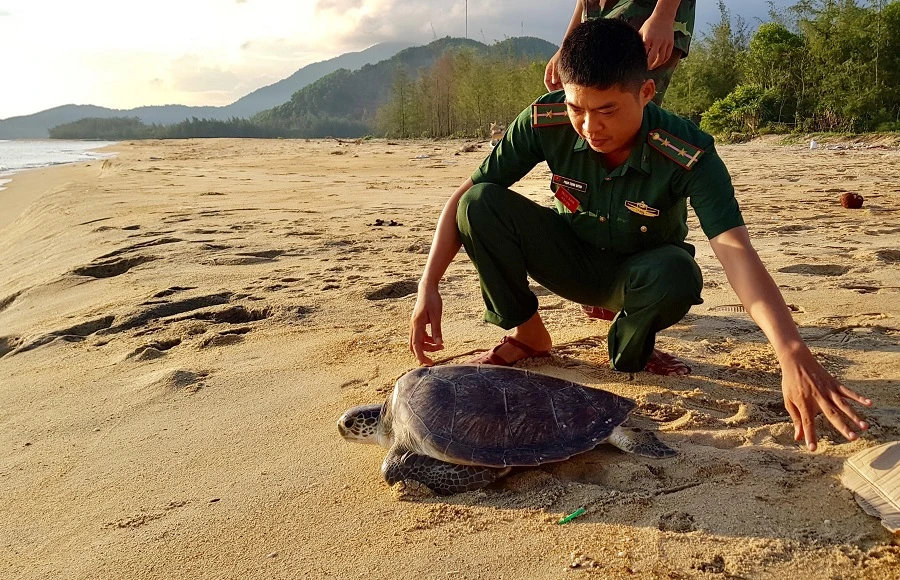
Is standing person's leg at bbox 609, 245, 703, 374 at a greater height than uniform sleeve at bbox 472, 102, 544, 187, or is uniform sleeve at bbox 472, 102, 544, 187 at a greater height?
uniform sleeve at bbox 472, 102, 544, 187

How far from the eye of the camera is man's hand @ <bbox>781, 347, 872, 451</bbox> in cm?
150

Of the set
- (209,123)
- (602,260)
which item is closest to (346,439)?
(602,260)

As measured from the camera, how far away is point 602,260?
262cm

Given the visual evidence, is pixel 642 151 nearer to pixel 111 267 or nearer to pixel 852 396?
pixel 852 396

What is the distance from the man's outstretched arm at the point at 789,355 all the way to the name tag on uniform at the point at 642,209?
1.21 feet

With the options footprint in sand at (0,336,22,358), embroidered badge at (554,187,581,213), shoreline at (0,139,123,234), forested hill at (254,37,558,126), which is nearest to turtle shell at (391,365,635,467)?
embroidered badge at (554,187,581,213)

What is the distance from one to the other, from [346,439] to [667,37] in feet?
6.59

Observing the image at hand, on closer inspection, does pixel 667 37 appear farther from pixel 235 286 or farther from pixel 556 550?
pixel 235 286

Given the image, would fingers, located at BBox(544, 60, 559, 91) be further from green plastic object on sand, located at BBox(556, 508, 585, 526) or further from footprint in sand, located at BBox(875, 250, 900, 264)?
footprint in sand, located at BBox(875, 250, 900, 264)

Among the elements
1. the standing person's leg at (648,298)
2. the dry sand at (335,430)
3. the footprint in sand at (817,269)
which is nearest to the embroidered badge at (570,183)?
the standing person's leg at (648,298)

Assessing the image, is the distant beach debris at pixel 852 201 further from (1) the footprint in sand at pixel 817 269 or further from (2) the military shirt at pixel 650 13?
(2) the military shirt at pixel 650 13

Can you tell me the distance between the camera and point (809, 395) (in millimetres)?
1554

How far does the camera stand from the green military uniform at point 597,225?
7.48ft

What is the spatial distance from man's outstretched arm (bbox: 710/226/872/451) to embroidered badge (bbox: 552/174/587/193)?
632 mm
